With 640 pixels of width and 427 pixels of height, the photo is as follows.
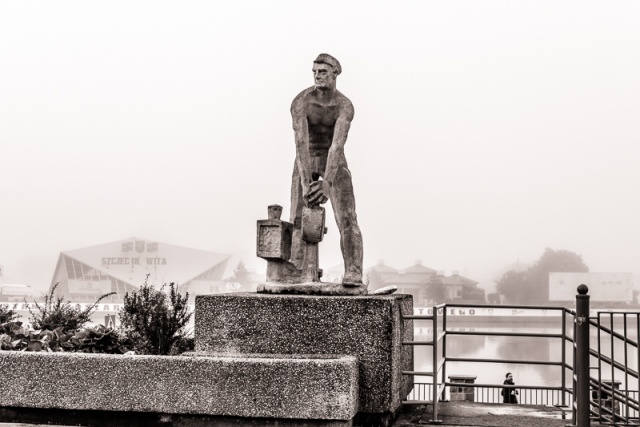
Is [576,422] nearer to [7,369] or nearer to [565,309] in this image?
[565,309]

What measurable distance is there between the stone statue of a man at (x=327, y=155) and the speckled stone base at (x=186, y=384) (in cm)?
129

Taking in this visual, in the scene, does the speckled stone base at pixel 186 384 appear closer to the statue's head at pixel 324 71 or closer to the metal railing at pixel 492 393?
the metal railing at pixel 492 393

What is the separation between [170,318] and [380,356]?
444 centimetres

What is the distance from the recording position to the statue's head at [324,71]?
7.07 meters

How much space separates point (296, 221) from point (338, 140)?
91 cm

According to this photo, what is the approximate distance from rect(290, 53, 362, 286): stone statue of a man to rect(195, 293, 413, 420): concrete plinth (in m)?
0.62

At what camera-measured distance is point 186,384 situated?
589 cm

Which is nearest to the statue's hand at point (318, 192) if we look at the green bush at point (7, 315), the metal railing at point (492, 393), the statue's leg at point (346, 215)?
the statue's leg at point (346, 215)

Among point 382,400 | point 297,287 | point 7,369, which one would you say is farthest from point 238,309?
point 7,369

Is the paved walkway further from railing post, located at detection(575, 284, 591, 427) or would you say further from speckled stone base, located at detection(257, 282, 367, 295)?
speckled stone base, located at detection(257, 282, 367, 295)

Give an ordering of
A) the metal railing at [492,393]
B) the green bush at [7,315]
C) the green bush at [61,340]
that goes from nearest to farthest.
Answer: the green bush at [61,340] → the metal railing at [492,393] → the green bush at [7,315]

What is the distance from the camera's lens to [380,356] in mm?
6266

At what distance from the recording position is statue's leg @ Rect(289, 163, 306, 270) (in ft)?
23.9

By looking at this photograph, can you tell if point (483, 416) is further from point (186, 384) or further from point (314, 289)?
point (186, 384)
